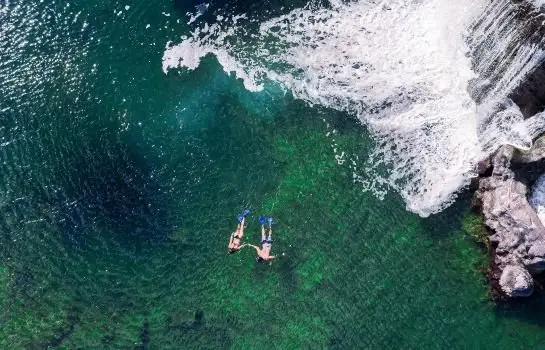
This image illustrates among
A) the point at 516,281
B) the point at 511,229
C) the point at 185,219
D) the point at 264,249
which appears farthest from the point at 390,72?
the point at 185,219

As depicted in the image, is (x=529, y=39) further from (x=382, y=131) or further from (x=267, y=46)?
(x=267, y=46)

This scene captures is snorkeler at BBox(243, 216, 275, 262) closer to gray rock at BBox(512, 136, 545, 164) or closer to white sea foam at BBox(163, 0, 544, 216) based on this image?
white sea foam at BBox(163, 0, 544, 216)

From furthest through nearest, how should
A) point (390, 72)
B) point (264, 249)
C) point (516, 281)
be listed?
point (390, 72) → point (264, 249) → point (516, 281)

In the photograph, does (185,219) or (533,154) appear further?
(185,219)

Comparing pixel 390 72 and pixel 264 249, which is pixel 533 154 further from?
pixel 264 249

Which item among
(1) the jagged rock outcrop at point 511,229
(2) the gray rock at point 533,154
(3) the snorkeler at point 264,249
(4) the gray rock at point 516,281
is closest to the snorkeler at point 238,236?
(3) the snorkeler at point 264,249

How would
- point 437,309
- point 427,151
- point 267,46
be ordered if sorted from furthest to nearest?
point 267,46
point 427,151
point 437,309

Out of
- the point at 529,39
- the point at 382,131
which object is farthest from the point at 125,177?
the point at 529,39
